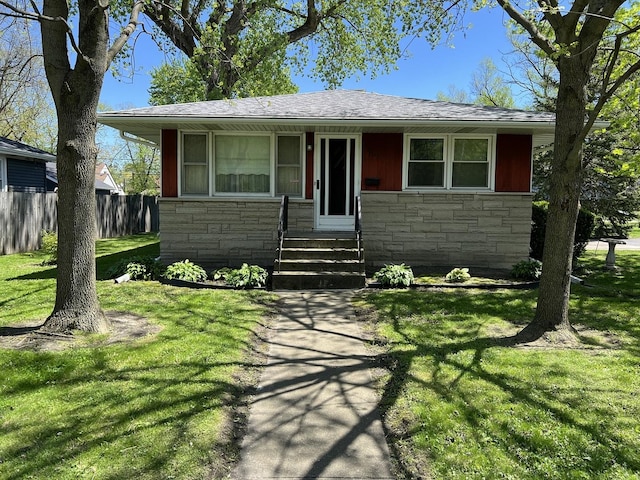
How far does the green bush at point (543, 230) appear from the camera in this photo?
11.8m

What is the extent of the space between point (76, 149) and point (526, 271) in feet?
26.8

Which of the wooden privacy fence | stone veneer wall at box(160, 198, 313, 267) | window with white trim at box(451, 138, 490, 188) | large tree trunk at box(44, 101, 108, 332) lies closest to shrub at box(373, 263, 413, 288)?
stone veneer wall at box(160, 198, 313, 267)

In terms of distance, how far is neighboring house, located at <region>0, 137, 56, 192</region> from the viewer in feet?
55.0

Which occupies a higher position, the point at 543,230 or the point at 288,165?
the point at 288,165

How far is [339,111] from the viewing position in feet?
32.7

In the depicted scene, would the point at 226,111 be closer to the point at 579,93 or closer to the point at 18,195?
the point at 579,93

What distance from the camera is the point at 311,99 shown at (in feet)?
39.2

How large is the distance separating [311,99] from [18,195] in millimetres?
9405

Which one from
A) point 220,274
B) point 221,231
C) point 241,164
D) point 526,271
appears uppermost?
point 241,164

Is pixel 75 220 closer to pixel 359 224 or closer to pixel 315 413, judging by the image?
pixel 315 413

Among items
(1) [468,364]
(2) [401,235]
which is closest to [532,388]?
(1) [468,364]

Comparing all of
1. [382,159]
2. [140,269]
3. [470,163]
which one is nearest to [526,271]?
[470,163]

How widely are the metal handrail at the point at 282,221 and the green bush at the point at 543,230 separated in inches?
255

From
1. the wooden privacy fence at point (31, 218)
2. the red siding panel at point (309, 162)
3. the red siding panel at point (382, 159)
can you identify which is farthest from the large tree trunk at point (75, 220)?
the wooden privacy fence at point (31, 218)
